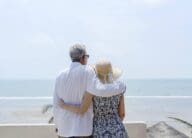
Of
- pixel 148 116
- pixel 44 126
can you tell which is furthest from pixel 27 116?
pixel 44 126

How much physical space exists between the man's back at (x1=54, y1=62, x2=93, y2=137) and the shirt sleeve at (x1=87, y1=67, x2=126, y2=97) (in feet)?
0.14

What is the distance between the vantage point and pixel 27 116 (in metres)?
11.8

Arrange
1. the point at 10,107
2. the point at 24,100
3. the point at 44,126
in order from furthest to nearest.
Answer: the point at 24,100 < the point at 10,107 < the point at 44,126

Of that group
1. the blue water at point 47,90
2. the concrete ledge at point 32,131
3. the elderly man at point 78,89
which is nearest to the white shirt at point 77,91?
the elderly man at point 78,89

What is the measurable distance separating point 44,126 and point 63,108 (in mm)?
2005

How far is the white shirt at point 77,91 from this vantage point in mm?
4398

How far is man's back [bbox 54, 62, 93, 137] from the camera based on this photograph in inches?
175

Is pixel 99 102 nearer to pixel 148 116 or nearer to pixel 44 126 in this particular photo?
pixel 44 126

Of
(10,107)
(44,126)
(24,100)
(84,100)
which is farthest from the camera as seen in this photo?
(24,100)

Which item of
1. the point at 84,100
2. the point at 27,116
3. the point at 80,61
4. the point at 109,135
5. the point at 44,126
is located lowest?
the point at 27,116

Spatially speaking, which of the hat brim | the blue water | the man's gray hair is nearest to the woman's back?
the hat brim

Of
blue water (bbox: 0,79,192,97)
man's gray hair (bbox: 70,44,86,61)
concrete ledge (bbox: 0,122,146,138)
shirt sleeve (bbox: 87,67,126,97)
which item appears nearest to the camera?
shirt sleeve (bbox: 87,67,126,97)

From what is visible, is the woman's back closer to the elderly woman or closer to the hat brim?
the elderly woman

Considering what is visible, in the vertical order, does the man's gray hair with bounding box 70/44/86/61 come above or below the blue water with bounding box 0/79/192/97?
above
